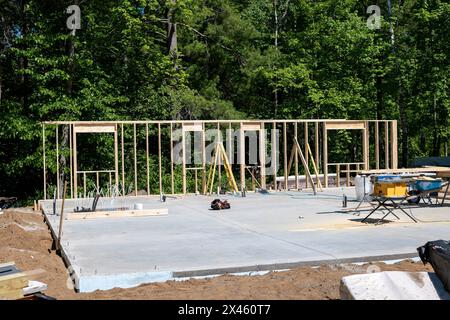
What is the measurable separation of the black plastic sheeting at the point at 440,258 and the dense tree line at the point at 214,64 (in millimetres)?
15305

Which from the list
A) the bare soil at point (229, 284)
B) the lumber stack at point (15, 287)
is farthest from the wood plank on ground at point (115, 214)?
the lumber stack at point (15, 287)

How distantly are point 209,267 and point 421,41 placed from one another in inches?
851

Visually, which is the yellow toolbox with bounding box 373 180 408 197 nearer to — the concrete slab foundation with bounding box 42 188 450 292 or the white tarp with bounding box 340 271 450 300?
the concrete slab foundation with bounding box 42 188 450 292

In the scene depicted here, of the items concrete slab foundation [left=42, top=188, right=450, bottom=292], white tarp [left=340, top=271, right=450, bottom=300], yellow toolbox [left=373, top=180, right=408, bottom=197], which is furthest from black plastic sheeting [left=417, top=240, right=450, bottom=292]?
yellow toolbox [left=373, top=180, right=408, bottom=197]

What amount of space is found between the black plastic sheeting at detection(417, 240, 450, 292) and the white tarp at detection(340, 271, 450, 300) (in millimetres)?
59

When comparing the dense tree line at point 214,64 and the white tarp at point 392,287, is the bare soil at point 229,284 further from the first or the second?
the dense tree line at point 214,64

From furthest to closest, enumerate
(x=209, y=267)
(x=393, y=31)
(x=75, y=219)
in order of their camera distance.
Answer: (x=393, y=31) → (x=75, y=219) → (x=209, y=267)

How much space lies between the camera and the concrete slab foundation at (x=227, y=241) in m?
6.09

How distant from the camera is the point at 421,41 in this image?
2458 centimetres

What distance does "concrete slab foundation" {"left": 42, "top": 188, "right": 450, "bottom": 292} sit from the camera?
20.0 feet

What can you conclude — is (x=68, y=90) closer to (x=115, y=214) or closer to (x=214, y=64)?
(x=214, y=64)

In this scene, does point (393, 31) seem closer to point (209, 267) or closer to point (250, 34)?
point (250, 34)
